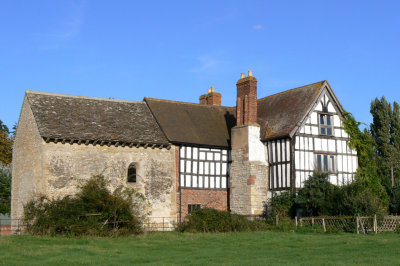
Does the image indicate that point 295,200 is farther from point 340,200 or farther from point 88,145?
point 88,145

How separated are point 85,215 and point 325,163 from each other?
13563mm

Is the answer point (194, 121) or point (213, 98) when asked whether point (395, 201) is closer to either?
point (194, 121)

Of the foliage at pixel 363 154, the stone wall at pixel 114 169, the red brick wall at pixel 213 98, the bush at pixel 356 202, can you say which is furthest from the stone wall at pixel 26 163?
the foliage at pixel 363 154

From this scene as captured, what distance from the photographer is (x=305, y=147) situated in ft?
94.1

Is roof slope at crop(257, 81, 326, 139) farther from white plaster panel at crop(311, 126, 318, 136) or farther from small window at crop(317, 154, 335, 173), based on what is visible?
small window at crop(317, 154, 335, 173)

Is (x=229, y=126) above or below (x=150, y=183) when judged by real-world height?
above

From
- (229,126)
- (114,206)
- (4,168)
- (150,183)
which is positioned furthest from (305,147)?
(4,168)

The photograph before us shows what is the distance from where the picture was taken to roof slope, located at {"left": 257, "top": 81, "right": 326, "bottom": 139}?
2895 cm

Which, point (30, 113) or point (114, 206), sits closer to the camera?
point (114, 206)

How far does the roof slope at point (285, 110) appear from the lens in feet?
95.0

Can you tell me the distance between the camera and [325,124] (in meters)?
29.8

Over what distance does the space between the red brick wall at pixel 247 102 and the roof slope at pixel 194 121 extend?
192 centimetres

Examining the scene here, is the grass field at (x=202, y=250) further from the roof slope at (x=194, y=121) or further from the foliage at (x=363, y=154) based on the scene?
the roof slope at (x=194, y=121)

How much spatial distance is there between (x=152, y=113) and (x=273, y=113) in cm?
686
